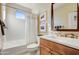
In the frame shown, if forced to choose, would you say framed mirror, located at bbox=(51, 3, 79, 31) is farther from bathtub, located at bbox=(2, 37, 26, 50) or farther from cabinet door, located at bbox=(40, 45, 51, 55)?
bathtub, located at bbox=(2, 37, 26, 50)

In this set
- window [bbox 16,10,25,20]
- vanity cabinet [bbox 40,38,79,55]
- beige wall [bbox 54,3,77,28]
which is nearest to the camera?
vanity cabinet [bbox 40,38,79,55]

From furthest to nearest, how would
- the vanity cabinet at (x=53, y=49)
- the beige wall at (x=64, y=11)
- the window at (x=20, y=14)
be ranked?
the beige wall at (x=64, y=11) < the window at (x=20, y=14) < the vanity cabinet at (x=53, y=49)

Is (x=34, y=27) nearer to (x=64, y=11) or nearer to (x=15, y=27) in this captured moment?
(x=15, y=27)

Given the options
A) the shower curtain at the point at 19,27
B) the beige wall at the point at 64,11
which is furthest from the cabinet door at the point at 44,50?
the beige wall at the point at 64,11

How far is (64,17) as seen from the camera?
5.50 ft

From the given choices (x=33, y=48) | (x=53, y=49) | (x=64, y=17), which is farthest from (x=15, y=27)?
(x=64, y=17)

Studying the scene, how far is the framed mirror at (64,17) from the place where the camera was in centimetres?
165

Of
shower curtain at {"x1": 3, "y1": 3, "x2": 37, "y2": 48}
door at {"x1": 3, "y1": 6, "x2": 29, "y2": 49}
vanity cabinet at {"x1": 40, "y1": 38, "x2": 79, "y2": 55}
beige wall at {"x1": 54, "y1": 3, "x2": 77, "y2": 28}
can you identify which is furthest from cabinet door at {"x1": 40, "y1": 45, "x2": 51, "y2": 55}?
beige wall at {"x1": 54, "y1": 3, "x2": 77, "y2": 28}

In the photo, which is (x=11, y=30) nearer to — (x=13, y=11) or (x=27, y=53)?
(x=13, y=11)

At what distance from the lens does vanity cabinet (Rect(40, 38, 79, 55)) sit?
139 centimetres

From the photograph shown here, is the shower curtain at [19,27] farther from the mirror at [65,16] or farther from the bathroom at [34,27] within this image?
the mirror at [65,16]

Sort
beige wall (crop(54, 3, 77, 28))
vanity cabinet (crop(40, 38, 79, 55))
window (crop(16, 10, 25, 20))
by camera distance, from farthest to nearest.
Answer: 1. beige wall (crop(54, 3, 77, 28))
2. window (crop(16, 10, 25, 20))
3. vanity cabinet (crop(40, 38, 79, 55))

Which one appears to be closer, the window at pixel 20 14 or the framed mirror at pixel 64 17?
the window at pixel 20 14

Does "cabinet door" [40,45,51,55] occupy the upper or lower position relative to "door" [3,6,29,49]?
lower
